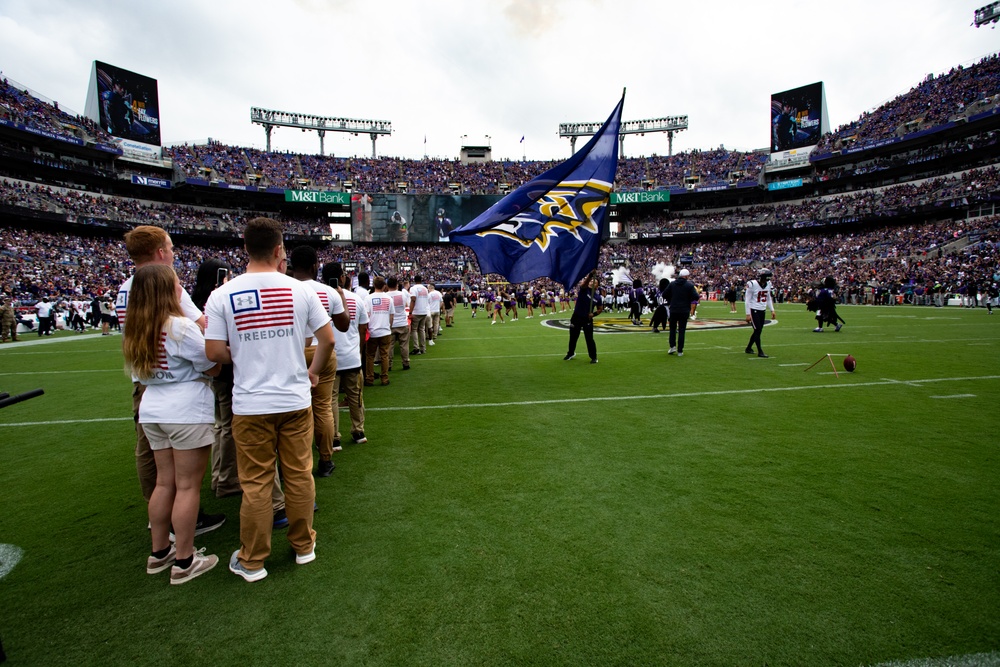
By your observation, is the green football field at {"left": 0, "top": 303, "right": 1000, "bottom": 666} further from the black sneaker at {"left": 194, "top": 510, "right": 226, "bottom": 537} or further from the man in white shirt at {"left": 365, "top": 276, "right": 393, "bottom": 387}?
the man in white shirt at {"left": 365, "top": 276, "right": 393, "bottom": 387}

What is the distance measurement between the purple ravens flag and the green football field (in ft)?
12.4

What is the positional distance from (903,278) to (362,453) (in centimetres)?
4309

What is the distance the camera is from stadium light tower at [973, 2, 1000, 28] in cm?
4275

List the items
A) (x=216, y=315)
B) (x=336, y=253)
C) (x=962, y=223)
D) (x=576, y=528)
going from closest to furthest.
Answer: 1. (x=216, y=315)
2. (x=576, y=528)
3. (x=962, y=223)
4. (x=336, y=253)

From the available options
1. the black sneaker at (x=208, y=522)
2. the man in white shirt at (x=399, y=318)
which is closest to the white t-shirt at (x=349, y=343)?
the black sneaker at (x=208, y=522)

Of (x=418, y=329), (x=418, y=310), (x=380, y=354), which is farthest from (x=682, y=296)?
(x=380, y=354)

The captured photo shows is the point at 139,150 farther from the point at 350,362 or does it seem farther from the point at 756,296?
the point at 756,296

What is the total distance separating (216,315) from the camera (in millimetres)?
2848

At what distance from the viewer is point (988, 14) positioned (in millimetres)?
43250

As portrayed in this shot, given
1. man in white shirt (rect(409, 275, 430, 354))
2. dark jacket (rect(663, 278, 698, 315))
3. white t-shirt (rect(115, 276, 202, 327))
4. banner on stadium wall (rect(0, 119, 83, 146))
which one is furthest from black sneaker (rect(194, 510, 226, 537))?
banner on stadium wall (rect(0, 119, 83, 146))

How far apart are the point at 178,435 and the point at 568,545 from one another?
8.05 feet

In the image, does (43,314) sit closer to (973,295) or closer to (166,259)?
(166,259)

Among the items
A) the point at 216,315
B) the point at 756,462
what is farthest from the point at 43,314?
the point at 756,462

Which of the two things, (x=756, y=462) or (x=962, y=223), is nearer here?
(x=756, y=462)
